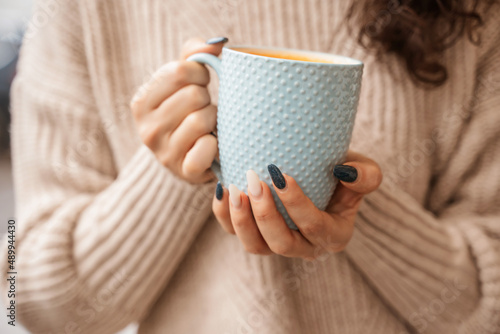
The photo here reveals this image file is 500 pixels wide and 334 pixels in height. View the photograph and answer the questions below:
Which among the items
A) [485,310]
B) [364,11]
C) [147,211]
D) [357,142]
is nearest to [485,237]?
[485,310]

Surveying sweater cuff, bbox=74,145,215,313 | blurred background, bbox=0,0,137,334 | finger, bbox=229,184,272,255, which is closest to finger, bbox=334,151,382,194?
finger, bbox=229,184,272,255

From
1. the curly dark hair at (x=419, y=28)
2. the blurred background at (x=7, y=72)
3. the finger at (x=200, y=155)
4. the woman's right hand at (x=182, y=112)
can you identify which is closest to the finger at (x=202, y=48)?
the woman's right hand at (x=182, y=112)

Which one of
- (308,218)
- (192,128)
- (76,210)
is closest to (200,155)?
(192,128)

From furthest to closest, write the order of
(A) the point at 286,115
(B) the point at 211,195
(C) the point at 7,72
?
1. (C) the point at 7,72
2. (B) the point at 211,195
3. (A) the point at 286,115

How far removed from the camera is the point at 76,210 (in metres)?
0.54

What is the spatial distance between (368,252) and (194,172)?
328 millimetres

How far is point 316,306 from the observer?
1.94 feet

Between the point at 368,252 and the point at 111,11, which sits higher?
the point at 111,11

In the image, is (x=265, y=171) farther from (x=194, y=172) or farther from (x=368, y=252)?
(x=368, y=252)

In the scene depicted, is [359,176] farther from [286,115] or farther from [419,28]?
[419,28]

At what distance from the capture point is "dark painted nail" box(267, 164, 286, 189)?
33 centimetres

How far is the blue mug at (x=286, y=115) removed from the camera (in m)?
0.31

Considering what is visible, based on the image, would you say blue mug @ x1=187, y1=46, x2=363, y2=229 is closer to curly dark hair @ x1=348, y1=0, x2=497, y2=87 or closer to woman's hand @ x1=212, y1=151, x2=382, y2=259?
woman's hand @ x1=212, y1=151, x2=382, y2=259

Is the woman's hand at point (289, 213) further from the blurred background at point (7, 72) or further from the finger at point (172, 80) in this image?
the blurred background at point (7, 72)
